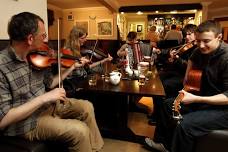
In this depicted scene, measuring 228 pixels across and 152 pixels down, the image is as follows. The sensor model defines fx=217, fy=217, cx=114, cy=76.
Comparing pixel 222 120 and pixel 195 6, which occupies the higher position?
pixel 195 6

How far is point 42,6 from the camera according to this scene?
2764mm

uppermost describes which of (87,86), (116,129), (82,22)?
(82,22)

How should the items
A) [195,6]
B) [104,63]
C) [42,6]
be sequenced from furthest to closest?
[195,6] → [104,63] → [42,6]

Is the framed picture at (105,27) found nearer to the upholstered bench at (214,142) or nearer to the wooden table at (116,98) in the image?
the wooden table at (116,98)

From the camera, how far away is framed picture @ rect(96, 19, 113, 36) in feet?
27.2

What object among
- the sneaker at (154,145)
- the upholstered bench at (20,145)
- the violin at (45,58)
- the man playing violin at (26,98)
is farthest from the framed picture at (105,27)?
the upholstered bench at (20,145)

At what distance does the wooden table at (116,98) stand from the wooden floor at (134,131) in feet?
0.24

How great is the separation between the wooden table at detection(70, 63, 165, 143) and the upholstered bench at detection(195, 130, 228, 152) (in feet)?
1.49

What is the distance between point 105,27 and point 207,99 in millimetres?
7168

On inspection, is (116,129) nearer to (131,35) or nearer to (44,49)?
(44,49)

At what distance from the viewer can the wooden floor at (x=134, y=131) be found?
2.15 m

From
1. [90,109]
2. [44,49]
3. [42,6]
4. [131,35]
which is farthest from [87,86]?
[131,35]

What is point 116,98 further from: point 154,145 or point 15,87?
point 15,87

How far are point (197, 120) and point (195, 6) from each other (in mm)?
6916
